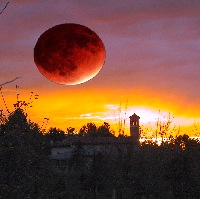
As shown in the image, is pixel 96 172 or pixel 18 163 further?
pixel 96 172

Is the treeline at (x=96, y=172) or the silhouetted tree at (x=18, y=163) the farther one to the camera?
the treeline at (x=96, y=172)

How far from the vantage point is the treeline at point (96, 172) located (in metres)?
17.0

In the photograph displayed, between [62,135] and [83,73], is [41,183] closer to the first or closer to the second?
[83,73]

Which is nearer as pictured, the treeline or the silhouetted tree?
the silhouetted tree

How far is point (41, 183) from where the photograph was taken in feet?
65.9

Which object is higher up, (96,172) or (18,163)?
(18,163)

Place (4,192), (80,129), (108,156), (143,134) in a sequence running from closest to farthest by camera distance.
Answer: (4,192) → (108,156) → (143,134) → (80,129)

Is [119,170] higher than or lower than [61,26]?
lower

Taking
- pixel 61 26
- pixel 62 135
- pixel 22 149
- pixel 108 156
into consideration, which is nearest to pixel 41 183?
pixel 22 149

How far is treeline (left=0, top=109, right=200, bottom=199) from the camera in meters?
17.0

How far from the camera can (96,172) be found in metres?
32.5

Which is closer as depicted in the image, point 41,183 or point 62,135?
point 41,183

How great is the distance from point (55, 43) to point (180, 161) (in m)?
25.9

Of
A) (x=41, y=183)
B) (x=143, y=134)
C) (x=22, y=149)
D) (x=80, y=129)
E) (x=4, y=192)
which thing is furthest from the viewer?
(x=80, y=129)
